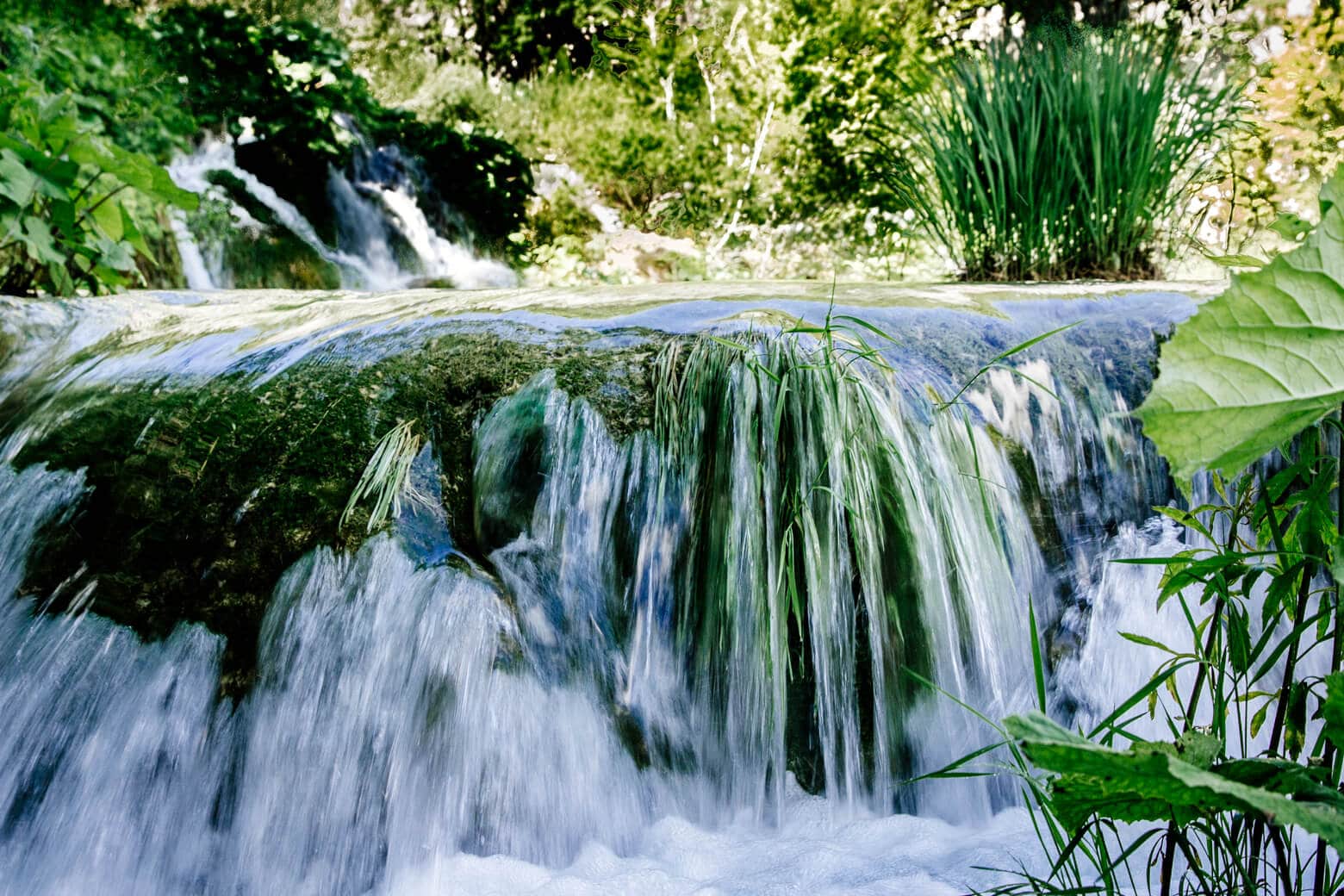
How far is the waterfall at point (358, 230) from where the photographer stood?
6648 mm

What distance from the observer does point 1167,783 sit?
58cm

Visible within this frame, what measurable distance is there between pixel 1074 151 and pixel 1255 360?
11.4 feet

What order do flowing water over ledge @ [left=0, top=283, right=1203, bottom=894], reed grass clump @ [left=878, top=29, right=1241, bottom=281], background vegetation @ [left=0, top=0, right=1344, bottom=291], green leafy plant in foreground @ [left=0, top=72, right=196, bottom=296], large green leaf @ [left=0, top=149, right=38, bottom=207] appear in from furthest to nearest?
background vegetation @ [left=0, top=0, right=1344, bottom=291], reed grass clump @ [left=878, top=29, right=1241, bottom=281], green leafy plant in foreground @ [left=0, top=72, right=196, bottom=296], large green leaf @ [left=0, top=149, right=38, bottom=207], flowing water over ledge @ [left=0, top=283, right=1203, bottom=894]

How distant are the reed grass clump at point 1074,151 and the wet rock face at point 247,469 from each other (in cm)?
236

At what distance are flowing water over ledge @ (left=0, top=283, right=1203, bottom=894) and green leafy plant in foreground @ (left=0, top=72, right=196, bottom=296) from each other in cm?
136

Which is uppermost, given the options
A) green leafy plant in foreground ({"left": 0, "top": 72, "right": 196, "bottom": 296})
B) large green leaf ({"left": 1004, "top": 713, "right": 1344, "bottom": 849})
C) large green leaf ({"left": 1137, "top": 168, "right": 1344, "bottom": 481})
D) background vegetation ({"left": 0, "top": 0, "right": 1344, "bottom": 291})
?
background vegetation ({"left": 0, "top": 0, "right": 1344, "bottom": 291})

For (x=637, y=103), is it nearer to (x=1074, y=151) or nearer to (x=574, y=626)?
(x=1074, y=151)

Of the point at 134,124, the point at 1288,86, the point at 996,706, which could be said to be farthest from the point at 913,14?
the point at 996,706

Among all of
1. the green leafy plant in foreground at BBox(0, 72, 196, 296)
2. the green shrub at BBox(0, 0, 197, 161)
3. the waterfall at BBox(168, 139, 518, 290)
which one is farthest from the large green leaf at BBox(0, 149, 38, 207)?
the waterfall at BBox(168, 139, 518, 290)

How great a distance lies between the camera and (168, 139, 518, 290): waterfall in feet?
21.8

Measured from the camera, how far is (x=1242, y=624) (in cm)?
90

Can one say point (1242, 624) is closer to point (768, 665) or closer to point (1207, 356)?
point (1207, 356)

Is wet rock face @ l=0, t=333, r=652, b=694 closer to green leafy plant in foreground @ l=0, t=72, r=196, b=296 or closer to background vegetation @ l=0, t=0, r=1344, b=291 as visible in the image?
green leafy plant in foreground @ l=0, t=72, r=196, b=296

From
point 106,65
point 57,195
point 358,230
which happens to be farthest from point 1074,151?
point 106,65
